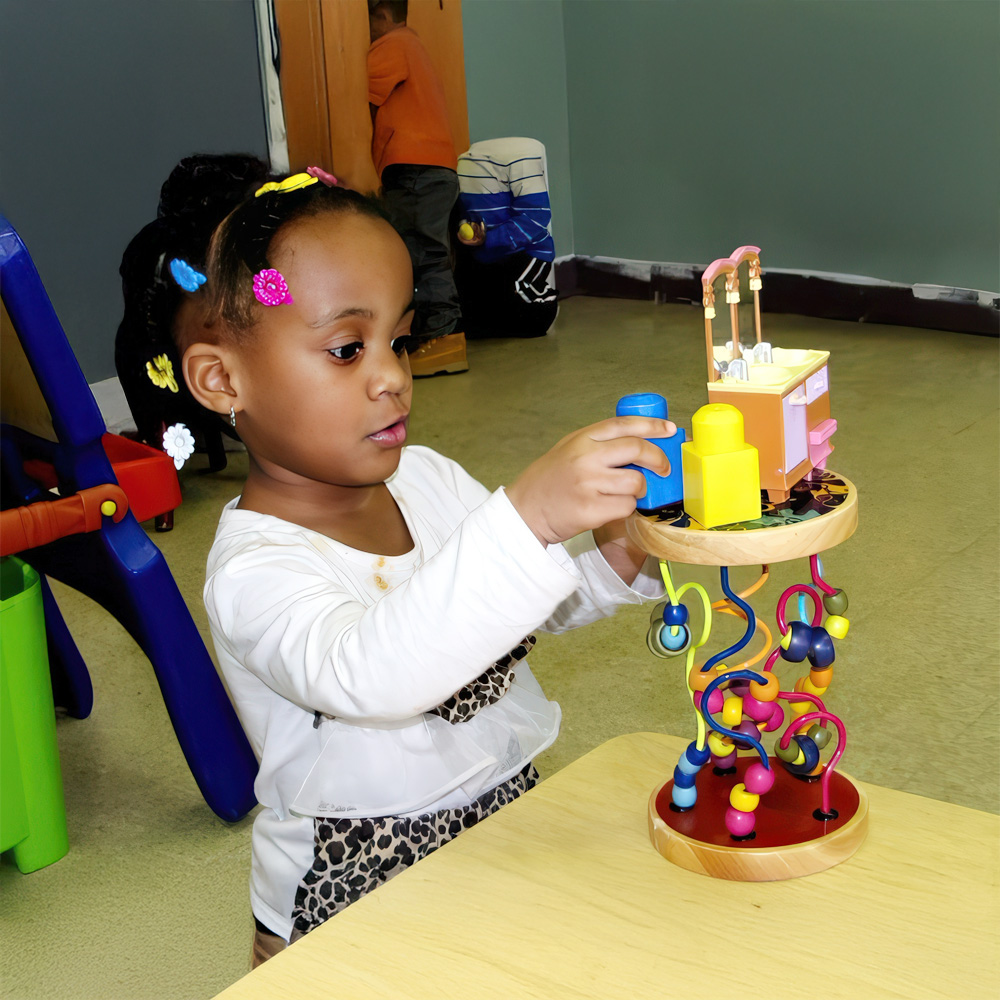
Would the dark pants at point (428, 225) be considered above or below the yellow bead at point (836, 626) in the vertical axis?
below

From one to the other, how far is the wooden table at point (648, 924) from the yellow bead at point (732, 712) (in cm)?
9

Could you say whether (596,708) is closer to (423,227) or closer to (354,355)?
(354,355)

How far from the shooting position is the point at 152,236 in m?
0.89

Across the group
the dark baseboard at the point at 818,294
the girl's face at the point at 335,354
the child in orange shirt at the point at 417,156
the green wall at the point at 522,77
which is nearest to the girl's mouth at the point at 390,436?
the girl's face at the point at 335,354

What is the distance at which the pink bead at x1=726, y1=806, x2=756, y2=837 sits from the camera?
Result: 2.06 ft

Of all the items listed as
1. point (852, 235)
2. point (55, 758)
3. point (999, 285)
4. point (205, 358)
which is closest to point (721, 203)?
point (852, 235)

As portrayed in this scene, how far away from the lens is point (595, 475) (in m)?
0.60

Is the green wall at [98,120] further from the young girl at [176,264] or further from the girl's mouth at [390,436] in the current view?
the girl's mouth at [390,436]

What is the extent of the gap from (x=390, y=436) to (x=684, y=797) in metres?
0.33

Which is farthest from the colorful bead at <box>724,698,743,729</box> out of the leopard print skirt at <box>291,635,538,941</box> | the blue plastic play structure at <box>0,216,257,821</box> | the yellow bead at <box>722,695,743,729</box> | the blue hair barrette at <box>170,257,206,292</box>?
the blue plastic play structure at <box>0,216,257,821</box>

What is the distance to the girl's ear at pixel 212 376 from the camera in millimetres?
847

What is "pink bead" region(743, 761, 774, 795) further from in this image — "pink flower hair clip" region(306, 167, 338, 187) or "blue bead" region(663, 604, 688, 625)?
"pink flower hair clip" region(306, 167, 338, 187)

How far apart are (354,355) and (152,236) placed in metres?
0.22

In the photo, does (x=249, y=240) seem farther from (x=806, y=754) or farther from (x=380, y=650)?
(x=806, y=754)
